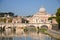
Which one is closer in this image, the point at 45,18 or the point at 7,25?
the point at 7,25

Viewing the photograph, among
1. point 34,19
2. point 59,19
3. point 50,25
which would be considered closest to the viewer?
point 59,19

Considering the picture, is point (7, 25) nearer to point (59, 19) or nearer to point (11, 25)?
point (11, 25)

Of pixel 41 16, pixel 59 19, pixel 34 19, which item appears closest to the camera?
pixel 59 19

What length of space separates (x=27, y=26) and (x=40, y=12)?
30.8 metres

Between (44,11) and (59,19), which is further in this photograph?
(44,11)

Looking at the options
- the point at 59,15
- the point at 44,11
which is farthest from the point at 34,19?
the point at 59,15

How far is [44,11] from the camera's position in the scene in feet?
347

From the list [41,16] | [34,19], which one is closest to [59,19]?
[34,19]

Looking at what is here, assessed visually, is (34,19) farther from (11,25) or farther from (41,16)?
(11,25)

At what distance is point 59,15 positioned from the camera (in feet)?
175

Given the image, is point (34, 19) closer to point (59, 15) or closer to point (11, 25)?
point (11, 25)

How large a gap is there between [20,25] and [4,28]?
443 cm

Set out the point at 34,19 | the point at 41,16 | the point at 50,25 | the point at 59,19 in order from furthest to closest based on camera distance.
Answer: the point at 41,16 < the point at 34,19 < the point at 50,25 < the point at 59,19

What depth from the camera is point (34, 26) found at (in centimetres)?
7556
